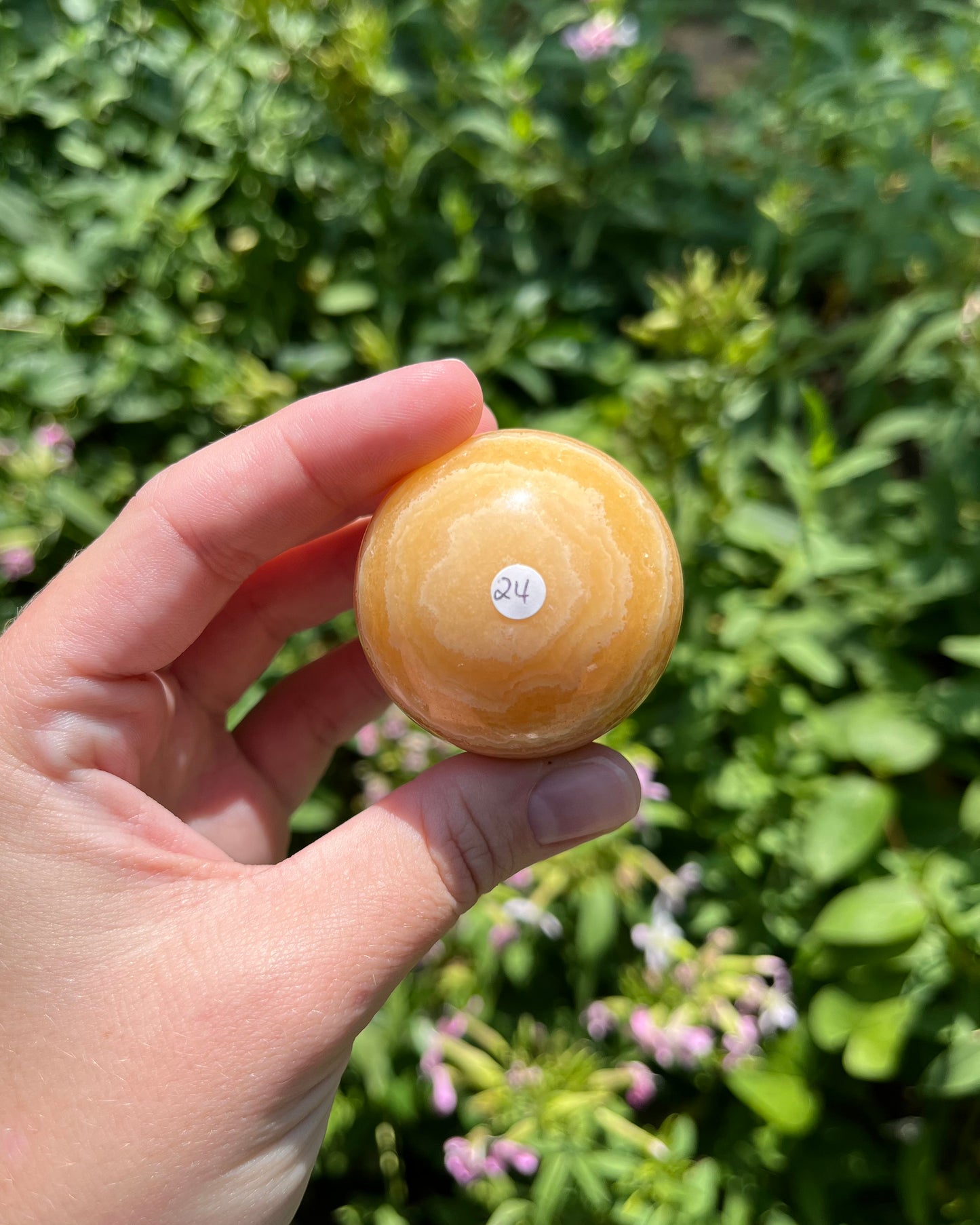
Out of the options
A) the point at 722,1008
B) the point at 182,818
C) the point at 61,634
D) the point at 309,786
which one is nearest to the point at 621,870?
the point at 722,1008

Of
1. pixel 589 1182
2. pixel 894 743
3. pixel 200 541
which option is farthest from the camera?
pixel 894 743

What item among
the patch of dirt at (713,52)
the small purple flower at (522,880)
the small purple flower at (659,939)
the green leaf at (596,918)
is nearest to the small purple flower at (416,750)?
the small purple flower at (522,880)

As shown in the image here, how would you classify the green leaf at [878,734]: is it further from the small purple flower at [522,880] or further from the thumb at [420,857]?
the thumb at [420,857]

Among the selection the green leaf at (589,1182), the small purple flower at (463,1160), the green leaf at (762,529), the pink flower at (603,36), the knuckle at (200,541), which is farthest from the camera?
the pink flower at (603,36)

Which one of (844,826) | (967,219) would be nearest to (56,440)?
(844,826)

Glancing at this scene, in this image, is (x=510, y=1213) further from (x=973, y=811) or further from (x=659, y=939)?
(x=973, y=811)

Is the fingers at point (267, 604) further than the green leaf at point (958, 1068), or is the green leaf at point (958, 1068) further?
the fingers at point (267, 604)

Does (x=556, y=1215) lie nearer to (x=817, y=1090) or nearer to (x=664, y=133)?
(x=817, y=1090)
